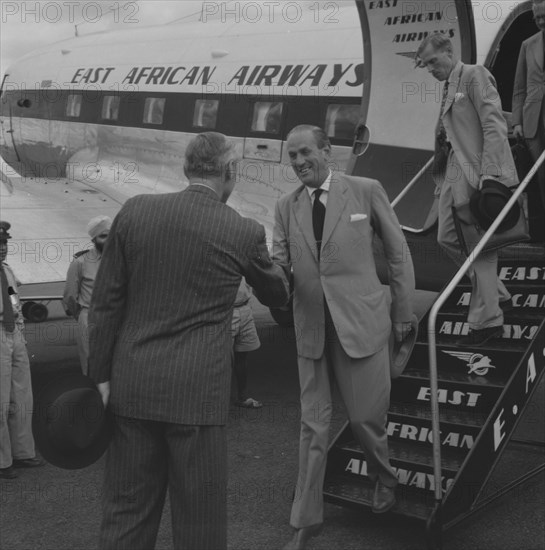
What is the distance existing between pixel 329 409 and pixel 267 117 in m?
5.13

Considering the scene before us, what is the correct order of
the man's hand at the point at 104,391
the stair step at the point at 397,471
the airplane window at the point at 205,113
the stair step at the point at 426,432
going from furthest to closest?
1. the airplane window at the point at 205,113
2. the stair step at the point at 426,432
3. the stair step at the point at 397,471
4. the man's hand at the point at 104,391

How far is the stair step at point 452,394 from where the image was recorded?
16.0 ft

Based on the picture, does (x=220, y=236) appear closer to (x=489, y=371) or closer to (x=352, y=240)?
(x=352, y=240)

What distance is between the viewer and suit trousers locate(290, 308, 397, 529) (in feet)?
13.8

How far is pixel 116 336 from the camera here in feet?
10.5

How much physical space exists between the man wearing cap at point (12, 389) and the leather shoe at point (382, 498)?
2549 millimetres

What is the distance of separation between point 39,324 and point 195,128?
3.74 meters

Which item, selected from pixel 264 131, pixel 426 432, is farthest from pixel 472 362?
pixel 264 131

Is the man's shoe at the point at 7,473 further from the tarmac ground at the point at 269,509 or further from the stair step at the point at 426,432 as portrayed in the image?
the stair step at the point at 426,432

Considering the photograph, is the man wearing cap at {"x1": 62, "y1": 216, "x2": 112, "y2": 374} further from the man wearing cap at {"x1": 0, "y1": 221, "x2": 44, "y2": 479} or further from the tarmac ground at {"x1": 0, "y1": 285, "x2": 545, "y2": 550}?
the tarmac ground at {"x1": 0, "y1": 285, "x2": 545, "y2": 550}

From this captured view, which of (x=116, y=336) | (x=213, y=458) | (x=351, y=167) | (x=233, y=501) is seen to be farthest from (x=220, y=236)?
(x=351, y=167)

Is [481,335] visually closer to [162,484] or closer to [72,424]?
[162,484]

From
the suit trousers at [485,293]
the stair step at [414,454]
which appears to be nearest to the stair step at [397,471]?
the stair step at [414,454]

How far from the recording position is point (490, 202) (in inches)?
200
